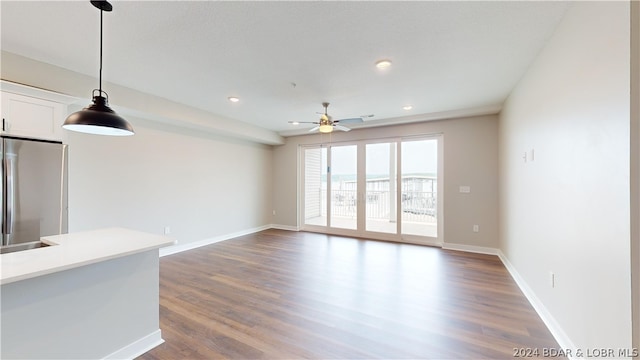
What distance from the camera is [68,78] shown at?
2980 millimetres

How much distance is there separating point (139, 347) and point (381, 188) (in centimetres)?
503

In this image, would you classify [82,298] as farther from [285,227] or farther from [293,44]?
[285,227]

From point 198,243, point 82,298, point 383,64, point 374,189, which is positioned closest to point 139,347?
point 82,298

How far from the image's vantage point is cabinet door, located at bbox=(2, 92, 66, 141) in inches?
101

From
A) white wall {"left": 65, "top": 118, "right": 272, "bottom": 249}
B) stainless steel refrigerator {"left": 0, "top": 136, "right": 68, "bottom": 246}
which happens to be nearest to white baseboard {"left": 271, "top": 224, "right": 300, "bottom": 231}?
white wall {"left": 65, "top": 118, "right": 272, "bottom": 249}

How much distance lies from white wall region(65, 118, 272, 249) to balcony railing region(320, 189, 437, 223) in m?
2.12

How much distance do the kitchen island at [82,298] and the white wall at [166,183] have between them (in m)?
1.93

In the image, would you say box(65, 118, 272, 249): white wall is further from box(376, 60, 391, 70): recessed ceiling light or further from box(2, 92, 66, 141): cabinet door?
box(376, 60, 391, 70): recessed ceiling light

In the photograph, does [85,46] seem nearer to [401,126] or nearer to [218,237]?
[218,237]

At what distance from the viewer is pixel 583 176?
1.73 metres

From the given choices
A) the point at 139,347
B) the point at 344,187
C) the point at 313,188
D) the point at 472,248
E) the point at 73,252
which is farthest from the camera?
the point at 313,188

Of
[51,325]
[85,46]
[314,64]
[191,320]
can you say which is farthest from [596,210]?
[85,46]

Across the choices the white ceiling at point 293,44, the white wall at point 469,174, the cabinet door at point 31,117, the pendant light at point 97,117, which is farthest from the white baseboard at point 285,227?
the pendant light at point 97,117

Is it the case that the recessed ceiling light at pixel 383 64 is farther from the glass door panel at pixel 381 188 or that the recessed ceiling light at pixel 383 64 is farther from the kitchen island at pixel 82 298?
the glass door panel at pixel 381 188
